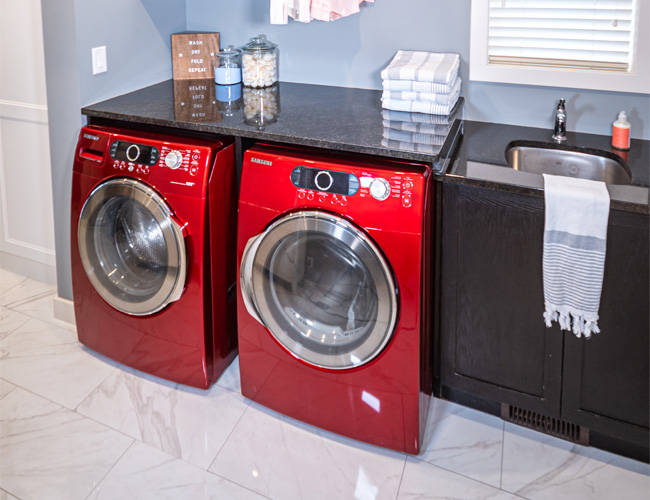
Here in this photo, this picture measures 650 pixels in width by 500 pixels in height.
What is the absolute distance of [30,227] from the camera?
3.04 meters

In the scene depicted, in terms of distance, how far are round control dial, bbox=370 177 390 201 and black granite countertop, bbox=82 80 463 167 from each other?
0.31 feet

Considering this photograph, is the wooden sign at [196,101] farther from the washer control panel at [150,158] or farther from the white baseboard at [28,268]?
the white baseboard at [28,268]

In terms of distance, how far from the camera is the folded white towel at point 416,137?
1940mm

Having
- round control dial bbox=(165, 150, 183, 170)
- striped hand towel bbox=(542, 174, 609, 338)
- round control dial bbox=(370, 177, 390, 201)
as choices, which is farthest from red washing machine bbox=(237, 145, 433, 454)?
striped hand towel bbox=(542, 174, 609, 338)

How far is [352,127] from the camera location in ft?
6.91

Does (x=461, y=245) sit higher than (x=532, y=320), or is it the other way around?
(x=461, y=245)

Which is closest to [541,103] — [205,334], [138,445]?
[205,334]

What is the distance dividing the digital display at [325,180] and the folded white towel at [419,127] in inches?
12.6

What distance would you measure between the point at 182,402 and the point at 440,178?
1269 mm

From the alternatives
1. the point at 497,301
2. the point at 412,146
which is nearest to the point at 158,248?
the point at 412,146

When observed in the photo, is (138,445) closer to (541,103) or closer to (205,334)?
(205,334)

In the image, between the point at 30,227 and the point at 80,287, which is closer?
the point at 80,287

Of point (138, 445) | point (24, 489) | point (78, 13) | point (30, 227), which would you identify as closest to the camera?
point (24, 489)

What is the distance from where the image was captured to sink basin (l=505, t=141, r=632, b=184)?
2.12 meters
